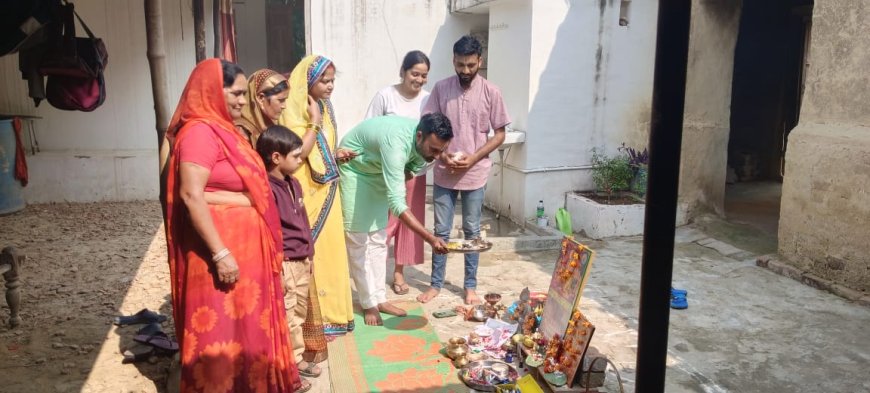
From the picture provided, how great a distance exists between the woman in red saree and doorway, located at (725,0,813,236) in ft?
26.3

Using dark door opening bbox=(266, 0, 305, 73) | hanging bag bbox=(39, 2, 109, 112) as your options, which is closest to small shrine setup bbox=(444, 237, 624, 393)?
hanging bag bbox=(39, 2, 109, 112)

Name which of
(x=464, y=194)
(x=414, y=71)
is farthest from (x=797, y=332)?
(x=414, y=71)

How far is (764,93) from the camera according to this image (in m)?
10.2

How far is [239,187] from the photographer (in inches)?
121

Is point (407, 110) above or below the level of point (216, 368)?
above

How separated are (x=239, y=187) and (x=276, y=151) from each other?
422mm

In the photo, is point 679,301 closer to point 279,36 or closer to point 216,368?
point 216,368

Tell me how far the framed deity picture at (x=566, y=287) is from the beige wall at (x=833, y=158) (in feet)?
9.42

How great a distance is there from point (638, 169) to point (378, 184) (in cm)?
412

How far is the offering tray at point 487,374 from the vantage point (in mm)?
3684

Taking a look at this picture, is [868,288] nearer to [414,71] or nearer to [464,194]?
[464,194]

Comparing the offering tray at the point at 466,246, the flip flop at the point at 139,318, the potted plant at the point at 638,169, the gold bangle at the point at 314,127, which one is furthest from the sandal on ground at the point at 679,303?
the flip flop at the point at 139,318

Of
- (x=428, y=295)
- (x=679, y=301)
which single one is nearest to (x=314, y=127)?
(x=428, y=295)

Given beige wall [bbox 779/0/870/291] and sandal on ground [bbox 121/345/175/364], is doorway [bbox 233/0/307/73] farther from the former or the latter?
sandal on ground [bbox 121/345/175/364]
